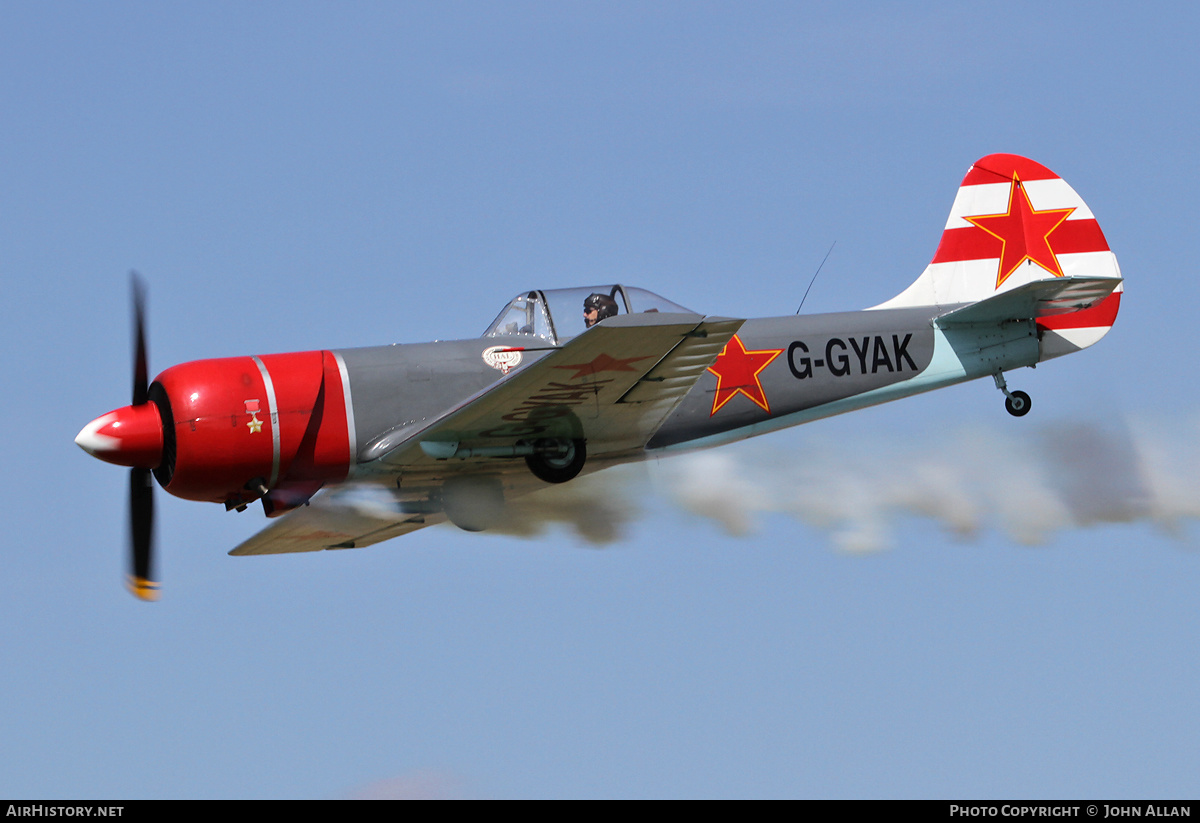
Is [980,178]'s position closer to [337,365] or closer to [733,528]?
[733,528]

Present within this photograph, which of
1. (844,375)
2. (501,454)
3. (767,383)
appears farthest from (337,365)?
(844,375)

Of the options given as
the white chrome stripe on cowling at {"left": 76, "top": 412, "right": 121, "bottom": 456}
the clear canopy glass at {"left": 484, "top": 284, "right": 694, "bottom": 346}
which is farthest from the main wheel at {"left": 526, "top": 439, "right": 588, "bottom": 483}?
the white chrome stripe on cowling at {"left": 76, "top": 412, "right": 121, "bottom": 456}

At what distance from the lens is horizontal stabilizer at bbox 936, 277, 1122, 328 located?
13297 millimetres

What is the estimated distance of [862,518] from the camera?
14562mm

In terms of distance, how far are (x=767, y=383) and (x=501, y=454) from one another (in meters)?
2.67

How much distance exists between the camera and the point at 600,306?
12016 millimetres

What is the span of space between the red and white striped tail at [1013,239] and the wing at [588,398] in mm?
3940

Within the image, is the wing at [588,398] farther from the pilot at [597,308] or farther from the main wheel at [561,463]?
the pilot at [597,308]

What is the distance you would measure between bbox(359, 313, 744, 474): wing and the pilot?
818 mm

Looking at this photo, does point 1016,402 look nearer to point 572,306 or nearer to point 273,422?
point 572,306

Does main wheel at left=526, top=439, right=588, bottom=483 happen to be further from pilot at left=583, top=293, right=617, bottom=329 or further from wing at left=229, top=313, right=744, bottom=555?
pilot at left=583, top=293, right=617, bottom=329

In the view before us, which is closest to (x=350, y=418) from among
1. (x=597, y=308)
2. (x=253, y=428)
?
(x=253, y=428)

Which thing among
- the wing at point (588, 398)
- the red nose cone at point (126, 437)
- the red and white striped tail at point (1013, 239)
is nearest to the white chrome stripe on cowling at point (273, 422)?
the wing at point (588, 398)

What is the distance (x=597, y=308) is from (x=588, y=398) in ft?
3.20
